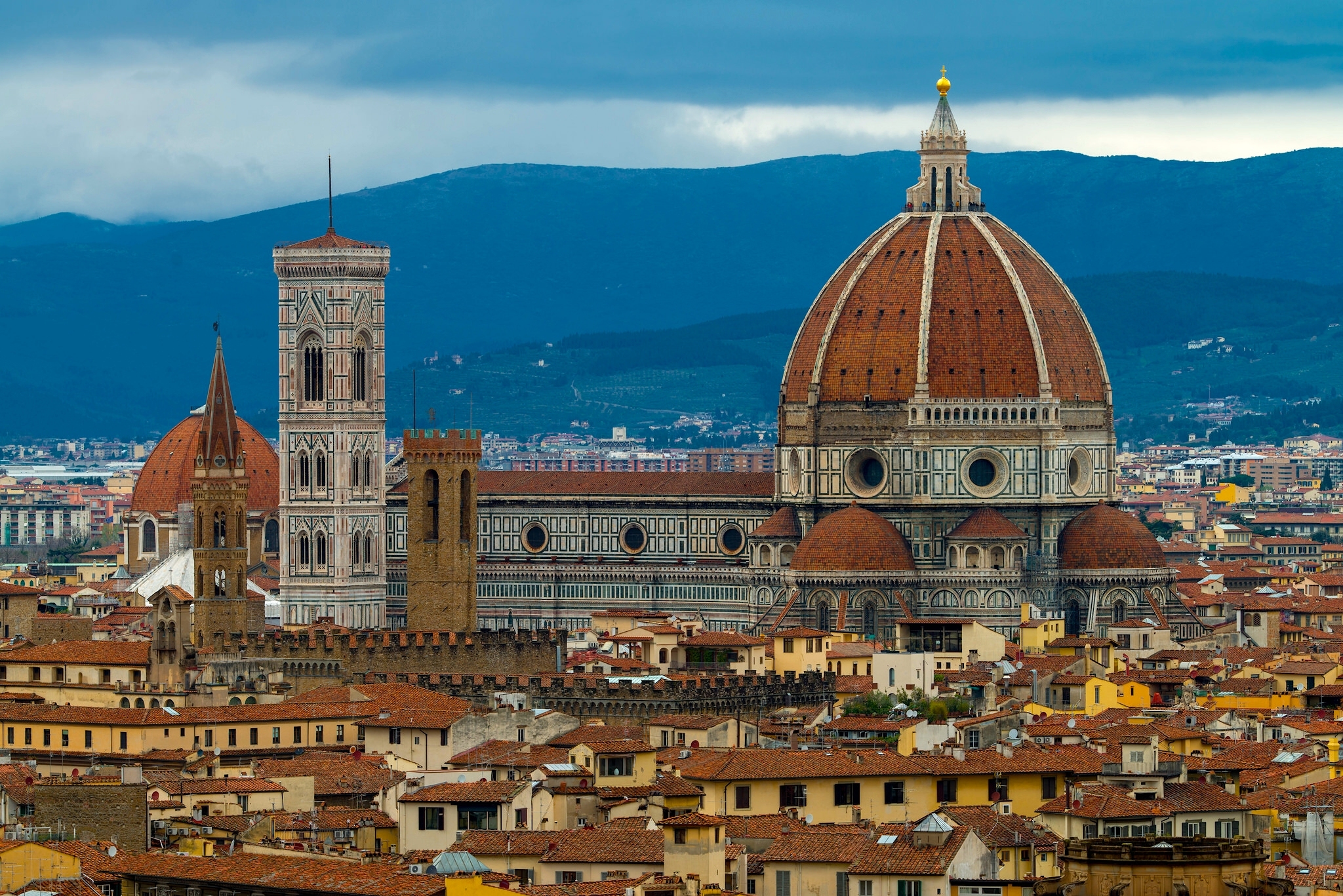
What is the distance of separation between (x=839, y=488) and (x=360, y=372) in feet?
59.1

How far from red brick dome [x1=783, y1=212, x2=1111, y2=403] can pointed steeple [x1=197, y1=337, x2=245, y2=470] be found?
2191 cm

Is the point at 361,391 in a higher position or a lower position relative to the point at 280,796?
higher

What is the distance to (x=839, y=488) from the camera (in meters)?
128

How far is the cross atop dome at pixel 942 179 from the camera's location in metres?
133

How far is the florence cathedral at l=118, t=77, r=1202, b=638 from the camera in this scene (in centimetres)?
12331

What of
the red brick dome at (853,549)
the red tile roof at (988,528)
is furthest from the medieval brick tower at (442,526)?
the red tile roof at (988,528)

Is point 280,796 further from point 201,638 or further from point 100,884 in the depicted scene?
point 201,638

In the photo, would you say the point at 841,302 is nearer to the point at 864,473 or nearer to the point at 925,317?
the point at 925,317

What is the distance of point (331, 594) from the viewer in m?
132

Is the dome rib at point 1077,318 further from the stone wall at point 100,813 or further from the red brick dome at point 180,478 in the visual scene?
the stone wall at point 100,813

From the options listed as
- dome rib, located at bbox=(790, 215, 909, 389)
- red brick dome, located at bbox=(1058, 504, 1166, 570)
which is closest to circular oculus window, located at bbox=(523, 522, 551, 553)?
dome rib, located at bbox=(790, 215, 909, 389)

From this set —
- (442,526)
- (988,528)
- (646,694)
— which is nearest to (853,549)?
(988,528)

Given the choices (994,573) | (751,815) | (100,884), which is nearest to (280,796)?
(751,815)

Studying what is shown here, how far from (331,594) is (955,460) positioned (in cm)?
2187
